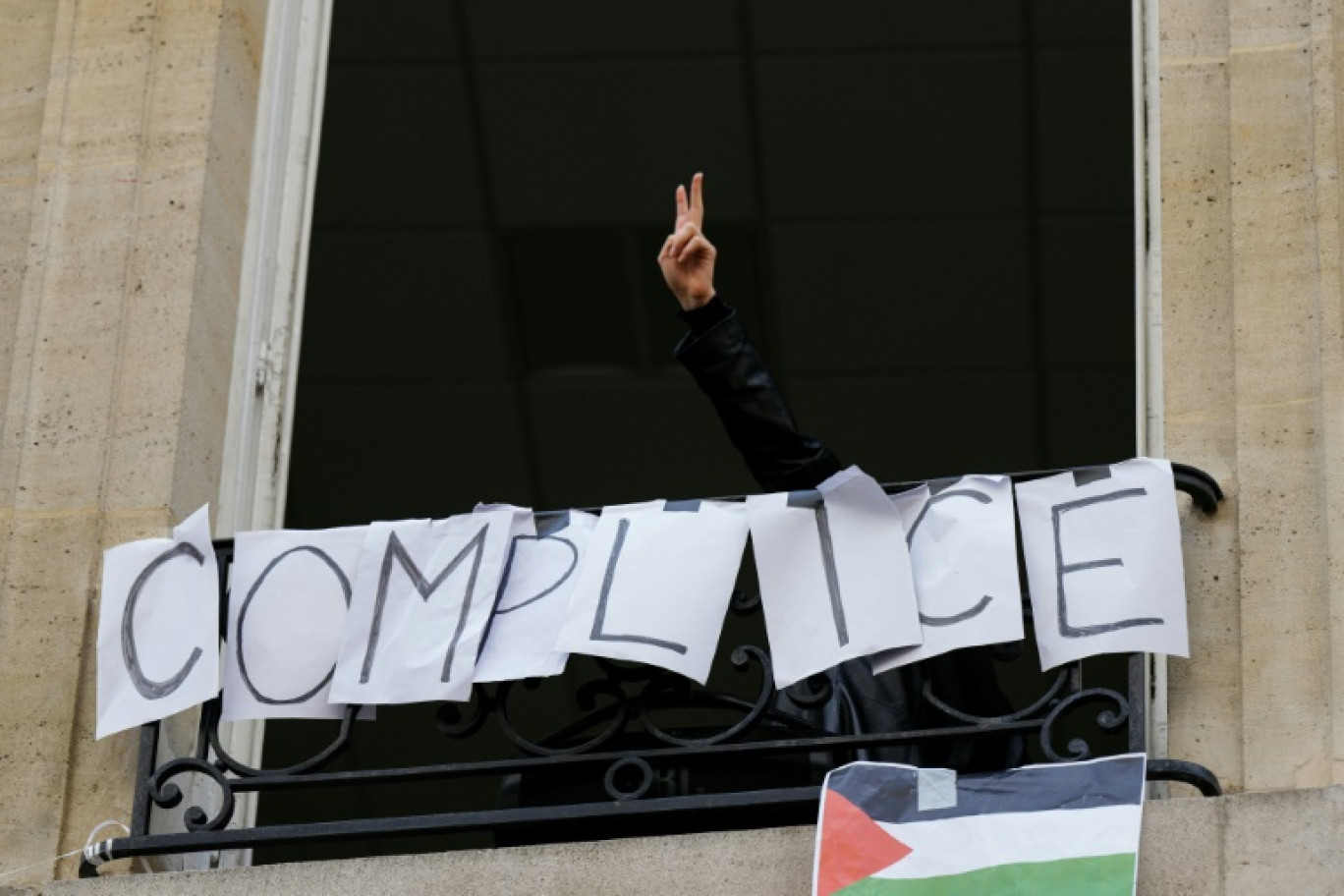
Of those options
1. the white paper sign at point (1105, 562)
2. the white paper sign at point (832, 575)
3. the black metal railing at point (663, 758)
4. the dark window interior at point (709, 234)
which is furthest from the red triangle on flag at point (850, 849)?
the dark window interior at point (709, 234)

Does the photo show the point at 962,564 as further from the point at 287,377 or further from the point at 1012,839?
the point at 287,377

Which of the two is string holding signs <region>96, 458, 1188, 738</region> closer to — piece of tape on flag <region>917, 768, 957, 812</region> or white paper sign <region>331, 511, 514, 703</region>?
white paper sign <region>331, 511, 514, 703</region>

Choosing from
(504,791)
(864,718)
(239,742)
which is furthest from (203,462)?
(864,718)

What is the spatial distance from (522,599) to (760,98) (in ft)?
14.6

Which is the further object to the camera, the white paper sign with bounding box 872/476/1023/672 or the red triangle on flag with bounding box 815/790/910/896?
the white paper sign with bounding box 872/476/1023/672

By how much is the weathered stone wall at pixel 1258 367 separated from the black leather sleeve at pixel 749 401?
0.81 m

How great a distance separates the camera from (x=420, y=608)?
627 centimetres

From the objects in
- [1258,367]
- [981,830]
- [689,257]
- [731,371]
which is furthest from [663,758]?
[1258,367]

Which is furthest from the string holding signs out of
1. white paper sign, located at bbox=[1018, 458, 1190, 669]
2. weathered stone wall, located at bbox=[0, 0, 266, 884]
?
weathered stone wall, located at bbox=[0, 0, 266, 884]

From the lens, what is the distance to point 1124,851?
5.43m

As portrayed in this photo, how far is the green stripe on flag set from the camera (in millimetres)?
5406

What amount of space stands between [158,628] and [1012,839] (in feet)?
6.19

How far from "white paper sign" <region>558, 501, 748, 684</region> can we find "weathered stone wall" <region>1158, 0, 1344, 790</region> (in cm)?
91

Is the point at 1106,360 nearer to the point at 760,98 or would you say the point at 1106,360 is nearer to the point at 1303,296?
the point at 760,98
